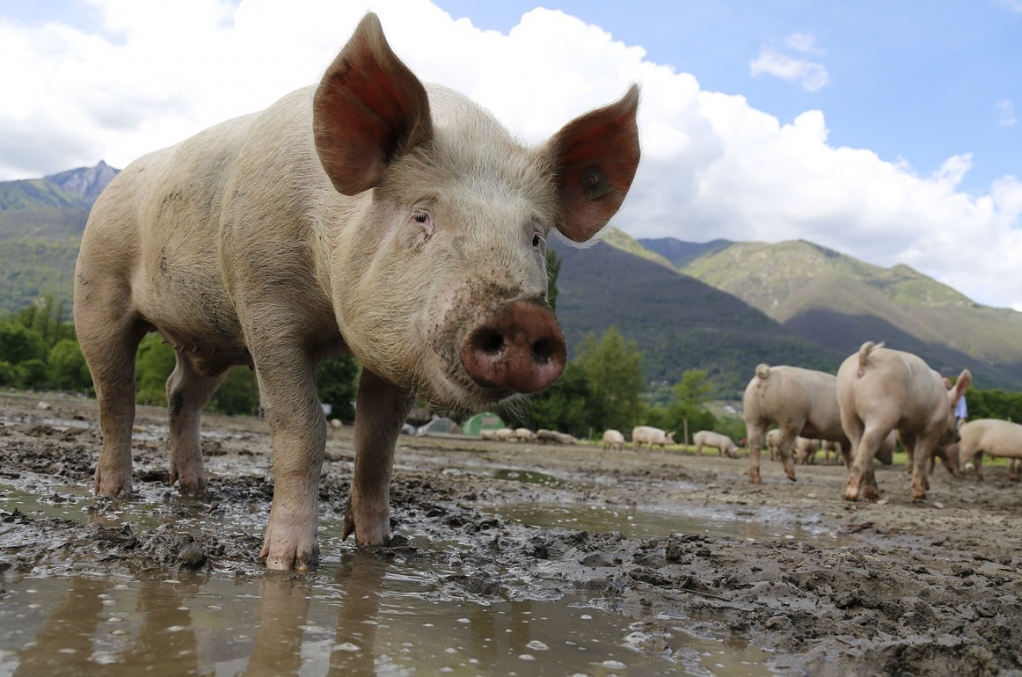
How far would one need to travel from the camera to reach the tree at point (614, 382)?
65062 mm

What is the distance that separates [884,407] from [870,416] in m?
0.20

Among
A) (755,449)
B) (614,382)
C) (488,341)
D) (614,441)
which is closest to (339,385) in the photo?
(614,441)

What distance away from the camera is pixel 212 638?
2.20 meters

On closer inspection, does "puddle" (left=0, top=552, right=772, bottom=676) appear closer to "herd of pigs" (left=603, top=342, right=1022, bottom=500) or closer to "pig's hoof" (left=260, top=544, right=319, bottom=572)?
"pig's hoof" (left=260, top=544, right=319, bottom=572)

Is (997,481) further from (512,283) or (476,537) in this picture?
(512,283)

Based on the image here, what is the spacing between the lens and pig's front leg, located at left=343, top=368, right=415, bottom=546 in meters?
4.19

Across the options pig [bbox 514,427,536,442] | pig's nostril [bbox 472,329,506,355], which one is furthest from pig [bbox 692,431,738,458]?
pig's nostril [bbox 472,329,506,355]

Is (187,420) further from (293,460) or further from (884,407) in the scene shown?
(884,407)

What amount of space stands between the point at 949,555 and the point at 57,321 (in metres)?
91.2

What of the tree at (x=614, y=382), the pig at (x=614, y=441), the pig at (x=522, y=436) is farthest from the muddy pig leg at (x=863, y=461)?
the tree at (x=614, y=382)

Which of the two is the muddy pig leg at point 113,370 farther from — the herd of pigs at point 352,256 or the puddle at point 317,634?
the puddle at point 317,634

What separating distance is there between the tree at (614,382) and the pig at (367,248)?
58.8m

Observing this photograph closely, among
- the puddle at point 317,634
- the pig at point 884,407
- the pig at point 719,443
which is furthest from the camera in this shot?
the pig at point 719,443

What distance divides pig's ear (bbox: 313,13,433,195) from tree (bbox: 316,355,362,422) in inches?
1560
